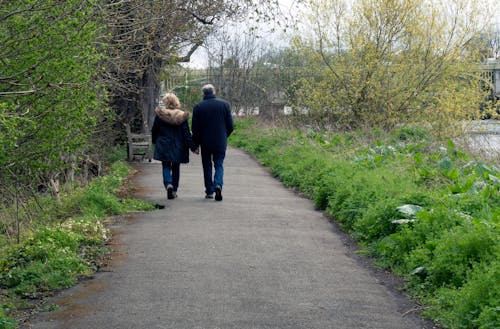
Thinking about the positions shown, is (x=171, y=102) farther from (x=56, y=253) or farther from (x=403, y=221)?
(x=403, y=221)

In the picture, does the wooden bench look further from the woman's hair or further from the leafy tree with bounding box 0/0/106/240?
the leafy tree with bounding box 0/0/106/240

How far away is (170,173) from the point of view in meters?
14.2

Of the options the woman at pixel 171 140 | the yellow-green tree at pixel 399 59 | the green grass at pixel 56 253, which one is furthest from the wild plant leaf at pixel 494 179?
the yellow-green tree at pixel 399 59

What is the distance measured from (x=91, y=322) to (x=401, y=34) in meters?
21.7

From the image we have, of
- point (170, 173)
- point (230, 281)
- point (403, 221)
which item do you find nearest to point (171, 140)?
point (170, 173)

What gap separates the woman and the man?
25 cm

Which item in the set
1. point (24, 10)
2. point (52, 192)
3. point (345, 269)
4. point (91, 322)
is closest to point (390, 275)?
point (345, 269)

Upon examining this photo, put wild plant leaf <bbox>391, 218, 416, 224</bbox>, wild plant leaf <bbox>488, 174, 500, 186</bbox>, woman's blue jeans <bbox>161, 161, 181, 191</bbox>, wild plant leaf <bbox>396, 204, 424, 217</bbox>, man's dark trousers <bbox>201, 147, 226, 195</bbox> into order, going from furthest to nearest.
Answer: woman's blue jeans <bbox>161, 161, 181, 191</bbox>, man's dark trousers <bbox>201, 147, 226, 195</bbox>, wild plant leaf <bbox>488, 174, 500, 186</bbox>, wild plant leaf <bbox>396, 204, 424, 217</bbox>, wild plant leaf <bbox>391, 218, 416, 224</bbox>

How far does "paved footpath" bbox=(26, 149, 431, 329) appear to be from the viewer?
6.28m

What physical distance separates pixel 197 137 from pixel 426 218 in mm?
6248

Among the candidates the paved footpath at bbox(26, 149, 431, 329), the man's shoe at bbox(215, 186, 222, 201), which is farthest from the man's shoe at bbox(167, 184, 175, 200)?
the paved footpath at bbox(26, 149, 431, 329)

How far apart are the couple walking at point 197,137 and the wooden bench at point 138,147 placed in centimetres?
1048

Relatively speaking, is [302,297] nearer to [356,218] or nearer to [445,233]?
[445,233]

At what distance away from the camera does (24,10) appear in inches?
302
